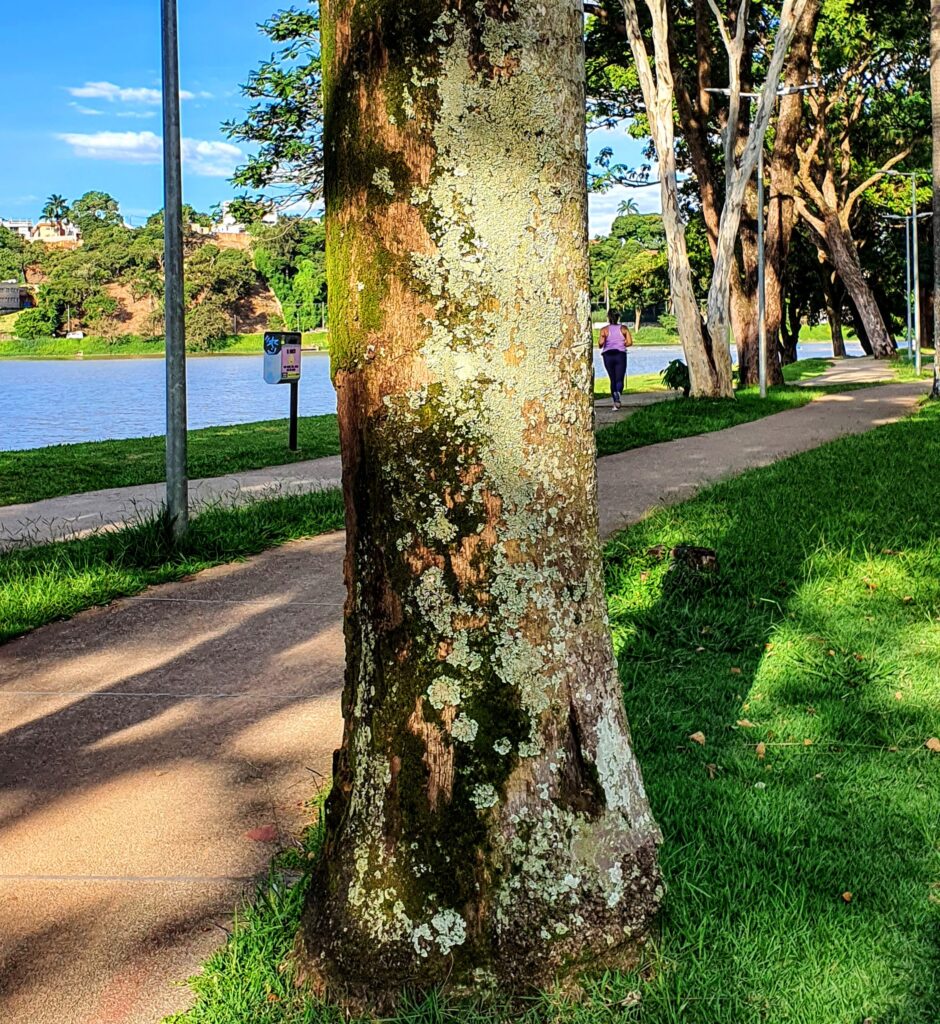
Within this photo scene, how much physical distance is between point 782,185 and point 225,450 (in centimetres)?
1379

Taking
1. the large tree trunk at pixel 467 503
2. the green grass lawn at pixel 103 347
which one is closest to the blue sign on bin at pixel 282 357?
the large tree trunk at pixel 467 503

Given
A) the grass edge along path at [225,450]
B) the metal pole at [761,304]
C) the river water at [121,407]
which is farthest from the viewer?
the river water at [121,407]

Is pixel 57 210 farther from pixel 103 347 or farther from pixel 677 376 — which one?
pixel 677 376

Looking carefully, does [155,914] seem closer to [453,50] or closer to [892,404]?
[453,50]

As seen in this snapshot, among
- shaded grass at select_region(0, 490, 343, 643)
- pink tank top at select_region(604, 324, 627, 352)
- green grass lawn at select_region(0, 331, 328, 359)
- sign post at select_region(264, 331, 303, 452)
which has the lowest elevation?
shaded grass at select_region(0, 490, 343, 643)

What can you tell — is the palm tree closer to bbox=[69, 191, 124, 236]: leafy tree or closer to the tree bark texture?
bbox=[69, 191, 124, 236]: leafy tree

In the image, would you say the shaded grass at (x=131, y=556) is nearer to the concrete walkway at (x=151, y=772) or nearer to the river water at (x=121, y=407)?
the concrete walkway at (x=151, y=772)

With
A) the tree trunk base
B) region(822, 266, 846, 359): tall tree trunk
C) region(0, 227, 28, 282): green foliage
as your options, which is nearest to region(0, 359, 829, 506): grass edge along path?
the tree trunk base

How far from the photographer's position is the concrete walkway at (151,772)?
3.05 meters

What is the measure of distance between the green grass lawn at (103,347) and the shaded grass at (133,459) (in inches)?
3444

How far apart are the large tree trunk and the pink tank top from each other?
18.3m

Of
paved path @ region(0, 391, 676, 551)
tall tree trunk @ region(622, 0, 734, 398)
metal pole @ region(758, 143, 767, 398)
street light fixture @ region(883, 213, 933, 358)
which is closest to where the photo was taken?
paved path @ region(0, 391, 676, 551)

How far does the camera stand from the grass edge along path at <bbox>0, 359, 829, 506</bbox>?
535 inches

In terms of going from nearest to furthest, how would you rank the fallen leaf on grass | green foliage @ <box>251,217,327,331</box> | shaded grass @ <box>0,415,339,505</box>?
1. the fallen leaf on grass
2. shaded grass @ <box>0,415,339,505</box>
3. green foliage @ <box>251,217,327,331</box>
